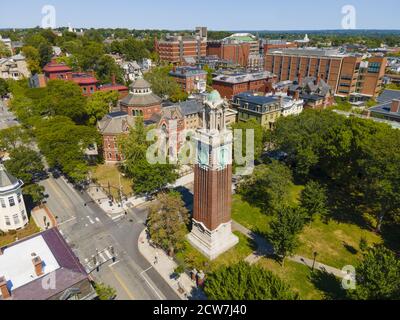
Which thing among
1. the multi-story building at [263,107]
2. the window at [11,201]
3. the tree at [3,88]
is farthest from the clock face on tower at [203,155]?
the tree at [3,88]

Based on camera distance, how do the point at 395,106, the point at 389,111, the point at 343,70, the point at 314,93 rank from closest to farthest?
the point at 395,106, the point at 389,111, the point at 314,93, the point at 343,70

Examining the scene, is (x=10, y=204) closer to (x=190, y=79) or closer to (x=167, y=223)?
(x=167, y=223)

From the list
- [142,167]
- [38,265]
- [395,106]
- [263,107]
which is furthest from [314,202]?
Answer: [395,106]

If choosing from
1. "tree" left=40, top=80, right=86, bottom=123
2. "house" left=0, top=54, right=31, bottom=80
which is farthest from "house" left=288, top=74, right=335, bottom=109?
"house" left=0, top=54, right=31, bottom=80

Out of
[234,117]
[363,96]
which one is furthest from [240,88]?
[363,96]

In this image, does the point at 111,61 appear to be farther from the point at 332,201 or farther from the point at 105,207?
the point at 332,201

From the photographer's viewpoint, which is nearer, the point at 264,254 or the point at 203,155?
the point at 203,155
